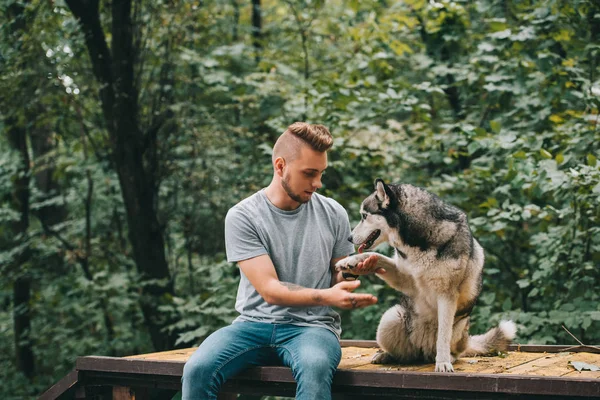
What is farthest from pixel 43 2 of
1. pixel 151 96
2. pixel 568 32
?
pixel 568 32

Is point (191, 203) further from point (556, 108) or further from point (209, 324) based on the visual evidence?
point (556, 108)

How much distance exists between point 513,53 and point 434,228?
11.2 feet

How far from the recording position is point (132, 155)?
268 inches

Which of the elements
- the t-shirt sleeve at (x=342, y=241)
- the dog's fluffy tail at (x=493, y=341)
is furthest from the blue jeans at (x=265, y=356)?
the dog's fluffy tail at (x=493, y=341)

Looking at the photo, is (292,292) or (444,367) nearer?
(292,292)

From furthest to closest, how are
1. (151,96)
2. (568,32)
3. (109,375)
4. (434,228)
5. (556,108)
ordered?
(151,96), (556,108), (568,32), (109,375), (434,228)

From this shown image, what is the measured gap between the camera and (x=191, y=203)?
7848 mm

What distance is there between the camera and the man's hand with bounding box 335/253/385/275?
2.92m

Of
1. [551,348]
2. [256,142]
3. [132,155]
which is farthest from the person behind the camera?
[256,142]

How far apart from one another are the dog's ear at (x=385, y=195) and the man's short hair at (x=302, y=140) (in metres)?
0.43

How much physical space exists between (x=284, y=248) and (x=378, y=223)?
→ 58cm

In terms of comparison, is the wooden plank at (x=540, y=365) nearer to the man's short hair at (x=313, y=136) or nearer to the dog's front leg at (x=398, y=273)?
the dog's front leg at (x=398, y=273)

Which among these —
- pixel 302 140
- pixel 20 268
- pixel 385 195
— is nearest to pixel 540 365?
pixel 385 195

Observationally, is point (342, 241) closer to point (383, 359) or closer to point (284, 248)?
point (284, 248)
